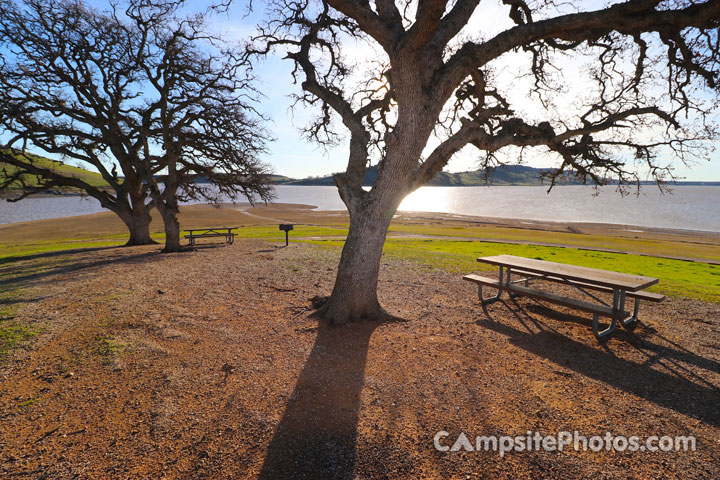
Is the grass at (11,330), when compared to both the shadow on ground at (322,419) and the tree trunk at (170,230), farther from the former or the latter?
the tree trunk at (170,230)

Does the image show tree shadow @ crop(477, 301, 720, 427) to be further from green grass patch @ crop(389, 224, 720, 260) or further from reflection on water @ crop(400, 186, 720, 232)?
reflection on water @ crop(400, 186, 720, 232)

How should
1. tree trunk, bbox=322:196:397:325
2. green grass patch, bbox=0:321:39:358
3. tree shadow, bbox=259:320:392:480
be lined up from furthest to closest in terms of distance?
tree trunk, bbox=322:196:397:325 → green grass patch, bbox=0:321:39:358 → tree shadow, bbox=259:320:392:480

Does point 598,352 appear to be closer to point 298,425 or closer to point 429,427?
point 429,427

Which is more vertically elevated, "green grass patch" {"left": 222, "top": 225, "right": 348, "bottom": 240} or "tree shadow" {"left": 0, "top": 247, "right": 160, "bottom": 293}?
"green grass patch" {"left": 222, "top": 225, "right": 348, "bottom": 240}

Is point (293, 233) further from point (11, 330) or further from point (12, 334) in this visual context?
point (12, 334)

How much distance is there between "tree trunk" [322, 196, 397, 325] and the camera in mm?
6105

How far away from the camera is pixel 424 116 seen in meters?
5.89

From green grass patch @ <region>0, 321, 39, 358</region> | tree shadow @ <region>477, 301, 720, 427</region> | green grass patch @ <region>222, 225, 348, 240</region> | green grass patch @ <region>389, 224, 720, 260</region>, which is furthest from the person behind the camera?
green grass patch @ <region>389, 224, 720, 260</region>

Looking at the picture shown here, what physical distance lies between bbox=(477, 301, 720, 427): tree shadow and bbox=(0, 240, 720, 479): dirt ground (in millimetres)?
31

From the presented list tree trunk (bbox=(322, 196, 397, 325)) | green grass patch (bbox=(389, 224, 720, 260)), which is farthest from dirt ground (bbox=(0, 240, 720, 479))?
green grass patch (bbox=(389, 224, 720, 260))

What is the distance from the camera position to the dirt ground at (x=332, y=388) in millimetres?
3092

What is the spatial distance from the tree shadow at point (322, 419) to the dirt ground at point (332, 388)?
0.07 ft

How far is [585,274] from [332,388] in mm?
5734

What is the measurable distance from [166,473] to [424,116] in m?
6.10
